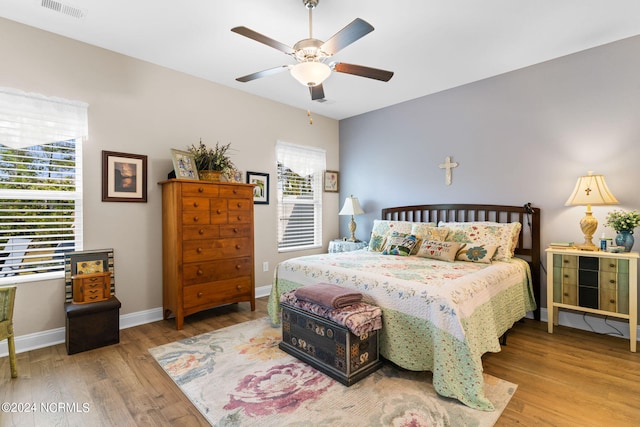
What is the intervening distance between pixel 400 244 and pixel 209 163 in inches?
91.0

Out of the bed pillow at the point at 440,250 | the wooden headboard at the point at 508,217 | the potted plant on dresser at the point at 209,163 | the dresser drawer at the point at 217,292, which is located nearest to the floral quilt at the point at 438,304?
the bed pillow at the point at 440,250

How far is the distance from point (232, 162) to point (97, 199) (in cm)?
155

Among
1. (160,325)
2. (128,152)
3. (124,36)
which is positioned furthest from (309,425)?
(124,36)

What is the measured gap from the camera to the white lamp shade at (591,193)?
284 cm

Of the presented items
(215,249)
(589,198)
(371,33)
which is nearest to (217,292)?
(215,249)

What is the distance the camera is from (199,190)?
3.29 m

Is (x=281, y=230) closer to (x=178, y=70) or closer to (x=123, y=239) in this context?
(x=123, y=239)

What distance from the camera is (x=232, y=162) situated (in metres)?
4.12

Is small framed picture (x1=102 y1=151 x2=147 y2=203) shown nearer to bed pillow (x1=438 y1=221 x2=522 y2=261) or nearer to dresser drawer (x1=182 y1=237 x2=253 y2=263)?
dresser drawer (x1=182 y1=237 x2=253 y2=263)

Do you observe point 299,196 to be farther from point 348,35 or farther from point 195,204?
point 348,35

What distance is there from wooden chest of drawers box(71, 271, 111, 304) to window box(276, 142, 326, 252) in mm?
2233

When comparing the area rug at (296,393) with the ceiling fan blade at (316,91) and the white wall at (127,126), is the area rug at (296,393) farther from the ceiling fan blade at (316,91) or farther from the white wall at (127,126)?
the ceiling fan blade at (316,91)

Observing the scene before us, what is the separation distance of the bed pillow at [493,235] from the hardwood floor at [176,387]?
81 centimetres

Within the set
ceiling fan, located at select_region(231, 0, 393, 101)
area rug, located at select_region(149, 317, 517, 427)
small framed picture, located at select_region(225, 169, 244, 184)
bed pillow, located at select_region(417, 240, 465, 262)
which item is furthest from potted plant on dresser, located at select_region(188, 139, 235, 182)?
bed pillow, located at select_region(417, 240, 465, 262)
